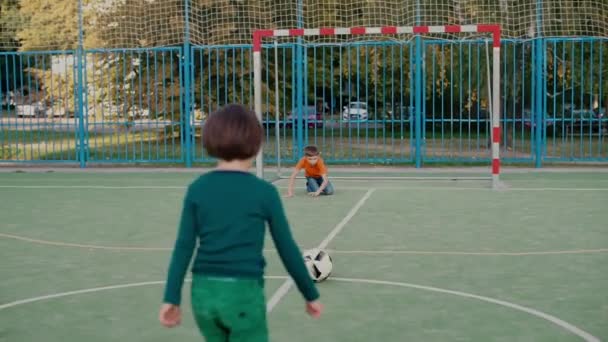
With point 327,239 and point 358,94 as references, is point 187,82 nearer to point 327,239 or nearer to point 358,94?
point 358,94

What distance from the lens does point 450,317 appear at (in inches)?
236

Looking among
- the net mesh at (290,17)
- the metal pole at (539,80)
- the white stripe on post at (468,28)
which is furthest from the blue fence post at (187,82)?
the metal pole at (539,80)

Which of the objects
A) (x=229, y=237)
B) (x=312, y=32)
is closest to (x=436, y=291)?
(x=229, y=237)

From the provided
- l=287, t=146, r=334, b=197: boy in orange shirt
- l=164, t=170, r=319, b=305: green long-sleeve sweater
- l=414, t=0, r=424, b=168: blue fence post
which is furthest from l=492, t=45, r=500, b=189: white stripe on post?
l=164, t=170, r=319, b=305: green long-sleeve sweater

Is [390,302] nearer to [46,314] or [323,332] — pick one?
[323,332]

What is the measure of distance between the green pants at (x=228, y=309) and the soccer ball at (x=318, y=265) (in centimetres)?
373

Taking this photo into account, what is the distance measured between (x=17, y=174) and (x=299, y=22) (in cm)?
663

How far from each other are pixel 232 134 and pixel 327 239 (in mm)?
6163

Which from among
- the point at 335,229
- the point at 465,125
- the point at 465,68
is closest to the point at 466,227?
the point at 335,229

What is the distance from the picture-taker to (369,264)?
7.96m

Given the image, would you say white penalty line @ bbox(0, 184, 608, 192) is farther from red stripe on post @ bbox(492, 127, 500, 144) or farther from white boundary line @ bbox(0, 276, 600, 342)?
white boundary line @ bbox(0, 276, 600, 342)

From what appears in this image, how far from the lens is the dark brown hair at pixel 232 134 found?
329 centimetres

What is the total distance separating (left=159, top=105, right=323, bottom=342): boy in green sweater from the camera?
3.29m

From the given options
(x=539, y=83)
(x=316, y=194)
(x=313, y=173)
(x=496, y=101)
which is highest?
(x=539, y=83)
